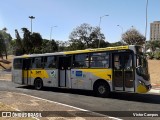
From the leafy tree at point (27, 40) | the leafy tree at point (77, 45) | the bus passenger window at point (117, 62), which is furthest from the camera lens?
the leafy tree at point (77, 45)

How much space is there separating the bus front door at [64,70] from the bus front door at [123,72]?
12.4 feet

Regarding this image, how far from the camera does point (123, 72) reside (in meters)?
17.2

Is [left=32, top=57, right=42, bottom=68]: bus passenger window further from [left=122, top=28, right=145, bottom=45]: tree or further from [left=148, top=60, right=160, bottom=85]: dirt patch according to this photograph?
[left=122, top=28, right=145, bottom=45]: tree

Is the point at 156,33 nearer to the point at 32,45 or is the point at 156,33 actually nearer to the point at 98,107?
the point at 32,45

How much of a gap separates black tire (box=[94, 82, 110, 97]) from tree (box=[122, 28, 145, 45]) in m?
88.2

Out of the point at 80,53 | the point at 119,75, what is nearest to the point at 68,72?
the point at 80,53

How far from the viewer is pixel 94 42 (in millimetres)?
116000

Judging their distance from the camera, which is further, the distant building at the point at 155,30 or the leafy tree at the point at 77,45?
the distant building at the point at 155,30

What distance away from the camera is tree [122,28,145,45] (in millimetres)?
106000

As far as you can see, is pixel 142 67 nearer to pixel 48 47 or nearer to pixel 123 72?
pixel 123 72

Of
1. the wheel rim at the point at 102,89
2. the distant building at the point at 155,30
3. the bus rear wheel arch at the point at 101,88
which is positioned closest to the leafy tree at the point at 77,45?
the distant building at the point at 155,30

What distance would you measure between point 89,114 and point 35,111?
199cm

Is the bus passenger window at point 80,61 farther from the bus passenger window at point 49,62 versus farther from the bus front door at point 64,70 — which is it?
the bus passenger window at point 49,62

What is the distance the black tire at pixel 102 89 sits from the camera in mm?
18219
